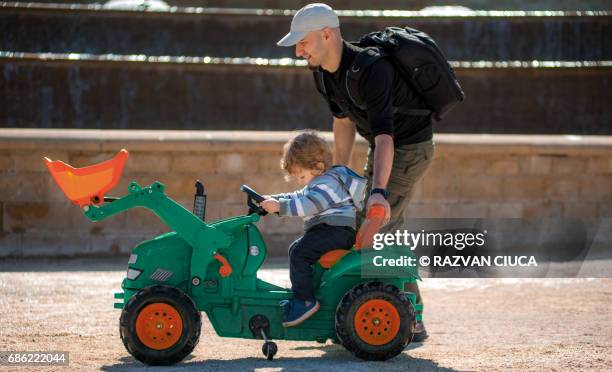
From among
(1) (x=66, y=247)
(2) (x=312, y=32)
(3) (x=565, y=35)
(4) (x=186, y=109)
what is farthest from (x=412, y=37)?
(3) (x=565, y=35)

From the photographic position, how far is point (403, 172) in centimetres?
623

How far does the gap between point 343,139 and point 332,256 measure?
86cm

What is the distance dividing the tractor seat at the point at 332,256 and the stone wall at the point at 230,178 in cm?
441

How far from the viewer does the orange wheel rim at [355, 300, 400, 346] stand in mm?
5762

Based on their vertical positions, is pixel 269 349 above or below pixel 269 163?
below

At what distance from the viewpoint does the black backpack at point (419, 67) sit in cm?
Answer: 595

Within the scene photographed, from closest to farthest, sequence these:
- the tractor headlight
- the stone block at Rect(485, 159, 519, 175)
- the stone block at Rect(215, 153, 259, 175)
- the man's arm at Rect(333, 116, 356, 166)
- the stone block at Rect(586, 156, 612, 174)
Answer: the tractor headlight → the man's arm at Rect(333, 116, 356, 166) → the stone block at Rect(215, 153, 259, 175) → the stone block at Rect(485, 159, 519, 175) → the stone block at Rect(586, 156, 612, 174)

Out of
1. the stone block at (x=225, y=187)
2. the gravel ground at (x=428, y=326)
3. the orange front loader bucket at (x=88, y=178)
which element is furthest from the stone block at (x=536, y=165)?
the orange front loader bucket at (x=88, y=178)

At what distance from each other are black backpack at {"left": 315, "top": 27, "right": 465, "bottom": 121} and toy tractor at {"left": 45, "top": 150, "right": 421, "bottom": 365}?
0.78 metres

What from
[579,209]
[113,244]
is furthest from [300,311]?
[579,209]

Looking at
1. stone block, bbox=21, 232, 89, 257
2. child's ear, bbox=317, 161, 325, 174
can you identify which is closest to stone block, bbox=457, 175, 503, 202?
stone block, bbox=21, 232, 89, 257

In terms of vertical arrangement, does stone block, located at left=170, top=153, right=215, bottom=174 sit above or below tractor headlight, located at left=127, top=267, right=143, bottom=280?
above

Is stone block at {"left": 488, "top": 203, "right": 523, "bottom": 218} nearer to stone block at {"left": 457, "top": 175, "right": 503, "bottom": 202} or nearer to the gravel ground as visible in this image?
stone block at {"left": 457, "top": 175, "right": 503, "bottom": 202}

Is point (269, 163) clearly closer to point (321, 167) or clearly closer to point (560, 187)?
point (560, 187)
